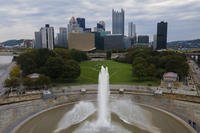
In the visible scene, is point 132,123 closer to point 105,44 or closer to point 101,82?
point 101,82

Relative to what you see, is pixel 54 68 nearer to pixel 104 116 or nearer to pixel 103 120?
pixel 104 116

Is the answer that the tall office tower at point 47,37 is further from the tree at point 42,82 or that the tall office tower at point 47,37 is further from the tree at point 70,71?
the tree at point 42,82

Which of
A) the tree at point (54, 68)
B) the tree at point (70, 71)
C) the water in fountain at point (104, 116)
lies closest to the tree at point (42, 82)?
the tree at point (54, 68)

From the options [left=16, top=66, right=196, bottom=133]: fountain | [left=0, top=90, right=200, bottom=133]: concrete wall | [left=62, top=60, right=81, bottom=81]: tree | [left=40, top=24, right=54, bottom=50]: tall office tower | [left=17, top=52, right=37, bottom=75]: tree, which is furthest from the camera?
[left=40, top=24, right=54, bottom=50]: tall office tower

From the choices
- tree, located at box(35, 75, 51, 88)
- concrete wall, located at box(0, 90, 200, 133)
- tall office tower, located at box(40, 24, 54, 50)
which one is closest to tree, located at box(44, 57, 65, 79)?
tree, located at box(35, 75, 51, 88)

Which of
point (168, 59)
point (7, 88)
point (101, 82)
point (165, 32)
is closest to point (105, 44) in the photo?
point (165, 32)

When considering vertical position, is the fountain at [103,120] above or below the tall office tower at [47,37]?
below

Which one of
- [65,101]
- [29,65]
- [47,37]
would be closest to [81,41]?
[47,37]

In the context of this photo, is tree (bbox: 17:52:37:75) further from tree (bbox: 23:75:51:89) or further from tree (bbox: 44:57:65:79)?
tree (bbox: 23:75:51:89)

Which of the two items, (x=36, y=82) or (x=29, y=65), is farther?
(x=29, y=65)
